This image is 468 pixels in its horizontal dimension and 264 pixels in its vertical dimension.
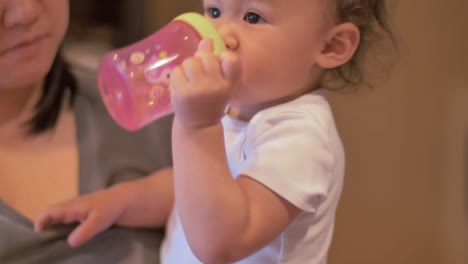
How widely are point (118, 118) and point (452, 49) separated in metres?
1.13

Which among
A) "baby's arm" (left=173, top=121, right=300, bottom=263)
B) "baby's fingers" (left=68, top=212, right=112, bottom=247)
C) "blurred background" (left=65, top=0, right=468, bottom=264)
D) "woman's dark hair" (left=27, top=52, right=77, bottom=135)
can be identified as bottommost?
"blurred background" (left=65, top=0, right=468, bottom=264)

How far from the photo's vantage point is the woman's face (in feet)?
2.91

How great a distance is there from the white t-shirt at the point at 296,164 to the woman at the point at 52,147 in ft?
0.51

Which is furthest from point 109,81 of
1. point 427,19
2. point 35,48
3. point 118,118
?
point 427,19

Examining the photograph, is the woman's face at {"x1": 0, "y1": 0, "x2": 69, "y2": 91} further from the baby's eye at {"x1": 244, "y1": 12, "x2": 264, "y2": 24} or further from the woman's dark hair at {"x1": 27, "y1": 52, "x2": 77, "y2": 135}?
the baby's eye at {"x1": 244, "y1": 12, "x2": 264, "y2": 24}

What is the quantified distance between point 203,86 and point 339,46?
25cm

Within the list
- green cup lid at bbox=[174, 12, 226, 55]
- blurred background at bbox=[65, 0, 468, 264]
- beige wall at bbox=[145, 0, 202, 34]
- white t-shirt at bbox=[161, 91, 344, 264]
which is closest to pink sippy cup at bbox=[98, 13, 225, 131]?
green cup lid at bbox=[174, 12, 226, 55]

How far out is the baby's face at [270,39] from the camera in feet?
2.44

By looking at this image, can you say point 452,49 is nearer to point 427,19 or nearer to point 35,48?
point 427,19

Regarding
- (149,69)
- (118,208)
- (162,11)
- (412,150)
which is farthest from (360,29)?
(162,11)

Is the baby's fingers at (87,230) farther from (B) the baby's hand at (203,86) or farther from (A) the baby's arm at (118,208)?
(B) the baby's hand at (203,86)

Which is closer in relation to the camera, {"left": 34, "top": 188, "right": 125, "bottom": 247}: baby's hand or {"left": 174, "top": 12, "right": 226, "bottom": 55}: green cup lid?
{"left": 174, "top": 12, "right": 226, "bottom": 55}: green cup lid

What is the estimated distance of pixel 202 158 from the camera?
0.67m

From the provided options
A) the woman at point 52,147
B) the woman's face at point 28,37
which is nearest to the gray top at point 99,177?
the woman at point 52,147
